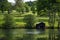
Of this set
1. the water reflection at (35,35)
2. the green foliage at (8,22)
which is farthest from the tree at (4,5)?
the water reflection at (35,35)

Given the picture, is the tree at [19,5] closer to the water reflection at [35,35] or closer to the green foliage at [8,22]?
the green foliage at [8,22]

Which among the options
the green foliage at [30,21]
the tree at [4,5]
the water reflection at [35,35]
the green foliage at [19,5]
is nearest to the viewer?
the water reflection at [35,35]

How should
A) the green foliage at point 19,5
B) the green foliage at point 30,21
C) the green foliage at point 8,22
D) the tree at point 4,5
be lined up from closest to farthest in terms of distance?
the green foliage at point 8,22 < the green foliage at point 30,21 < the tree at point 4,5 < the green foliage at point 19,5

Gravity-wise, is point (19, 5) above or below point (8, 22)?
Answer: above

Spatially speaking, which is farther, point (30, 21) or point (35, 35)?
point (30, 21)

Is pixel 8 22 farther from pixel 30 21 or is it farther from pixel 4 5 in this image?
pixel 4 5

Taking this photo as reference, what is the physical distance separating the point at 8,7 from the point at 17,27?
25.7 ft

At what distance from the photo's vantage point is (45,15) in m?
31.8

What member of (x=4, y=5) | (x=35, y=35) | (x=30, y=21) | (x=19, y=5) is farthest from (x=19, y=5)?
(x=35, y=35)

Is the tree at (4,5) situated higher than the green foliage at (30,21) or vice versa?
the tree at (4,5)

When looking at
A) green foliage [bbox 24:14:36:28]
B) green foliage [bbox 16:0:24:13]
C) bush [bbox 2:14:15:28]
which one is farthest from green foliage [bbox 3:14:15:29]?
green foliage [bbox 16:0:24:13]

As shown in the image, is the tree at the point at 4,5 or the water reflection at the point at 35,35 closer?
the water reflection at the point at 35,35

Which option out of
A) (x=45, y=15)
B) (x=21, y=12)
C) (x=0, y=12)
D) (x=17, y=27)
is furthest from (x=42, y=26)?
(x=21, y=12)

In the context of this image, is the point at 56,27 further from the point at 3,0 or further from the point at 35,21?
the point at 3,0
